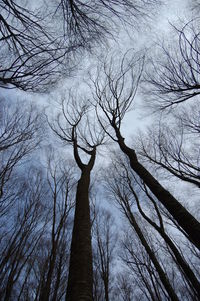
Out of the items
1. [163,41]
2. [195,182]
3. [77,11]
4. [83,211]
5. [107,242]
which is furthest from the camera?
[107,242]

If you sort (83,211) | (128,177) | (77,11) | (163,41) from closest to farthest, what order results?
(83,211) < (77,11) < (163,41) < (128,177)

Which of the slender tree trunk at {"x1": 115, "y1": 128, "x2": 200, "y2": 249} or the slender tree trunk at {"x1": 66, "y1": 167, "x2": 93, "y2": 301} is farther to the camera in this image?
the slender tree trunk at {"x1": 115, "y1": 128, "x2": 200, "y2": 249}

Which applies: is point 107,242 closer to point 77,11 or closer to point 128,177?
point 128,177

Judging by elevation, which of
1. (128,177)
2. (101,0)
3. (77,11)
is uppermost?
(128,177)

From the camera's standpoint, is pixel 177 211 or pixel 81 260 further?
pixel 177 211

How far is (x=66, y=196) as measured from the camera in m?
8.75

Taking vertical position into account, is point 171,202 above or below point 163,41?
below

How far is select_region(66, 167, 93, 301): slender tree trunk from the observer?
5.21 feet

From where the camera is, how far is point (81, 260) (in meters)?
1.90

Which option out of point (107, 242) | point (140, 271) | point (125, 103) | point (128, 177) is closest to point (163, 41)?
point (125, 103)

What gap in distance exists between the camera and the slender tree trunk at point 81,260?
5.21ft

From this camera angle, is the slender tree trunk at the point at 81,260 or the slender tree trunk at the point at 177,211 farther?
the slender tree trunk at the point at 177,211

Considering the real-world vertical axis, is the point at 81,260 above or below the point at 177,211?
below

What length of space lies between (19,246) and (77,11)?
8.96 m
